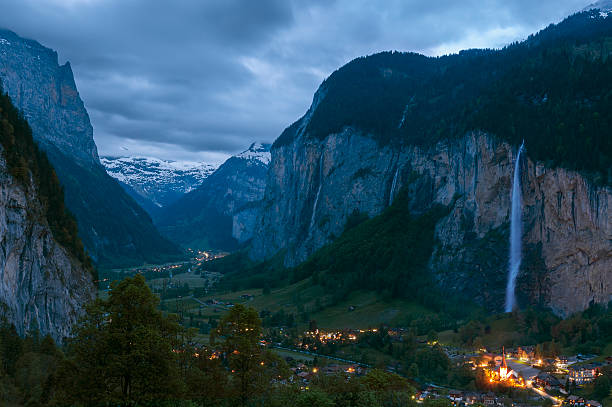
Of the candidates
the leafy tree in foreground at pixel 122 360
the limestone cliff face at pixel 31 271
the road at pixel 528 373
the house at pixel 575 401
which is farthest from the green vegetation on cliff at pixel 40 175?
the house at pixel 575 401

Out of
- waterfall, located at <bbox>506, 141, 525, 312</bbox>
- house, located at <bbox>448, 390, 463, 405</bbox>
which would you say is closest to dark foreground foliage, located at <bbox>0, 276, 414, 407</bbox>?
house, located at <bbox>448, 390, 463, 405</bbox>

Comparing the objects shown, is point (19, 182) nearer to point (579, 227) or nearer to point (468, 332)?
point (468, 332)

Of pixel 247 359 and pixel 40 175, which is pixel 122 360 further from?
pixel 40 175

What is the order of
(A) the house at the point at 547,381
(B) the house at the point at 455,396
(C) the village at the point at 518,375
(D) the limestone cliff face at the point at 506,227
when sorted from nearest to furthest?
1. (C) the village at the point at 518,375
2. (B) the house at the point at 455,396
3. (A) the house at the point at 547,381
4. (D) the limestone cliff face at the point at 506,227

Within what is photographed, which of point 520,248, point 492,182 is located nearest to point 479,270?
point 520,248

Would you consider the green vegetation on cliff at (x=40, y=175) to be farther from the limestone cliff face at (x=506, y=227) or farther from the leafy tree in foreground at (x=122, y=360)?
the limestone cliff face at (x=506, y=227)

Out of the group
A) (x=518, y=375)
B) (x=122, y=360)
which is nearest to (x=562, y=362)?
(x=518, y=375)

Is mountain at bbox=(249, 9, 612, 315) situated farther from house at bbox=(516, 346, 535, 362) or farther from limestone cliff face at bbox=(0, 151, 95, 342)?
limestone cliff face at bbox=(0, 151, 95, 342)
